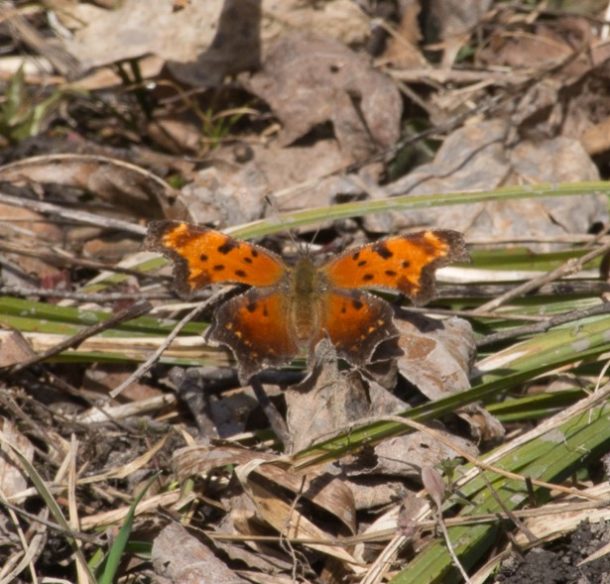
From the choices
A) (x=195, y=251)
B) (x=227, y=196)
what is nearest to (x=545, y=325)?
(x=195, y=251)

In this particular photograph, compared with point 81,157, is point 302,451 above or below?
below

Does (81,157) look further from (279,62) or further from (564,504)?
(564,504)

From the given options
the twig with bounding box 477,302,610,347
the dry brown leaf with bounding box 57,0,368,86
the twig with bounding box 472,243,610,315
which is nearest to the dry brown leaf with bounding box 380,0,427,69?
the dry brown leaf with bounding box 57,0,368,86

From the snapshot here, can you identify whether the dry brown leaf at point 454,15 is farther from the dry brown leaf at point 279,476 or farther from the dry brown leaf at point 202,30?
the dry brown leaf at point 279,476

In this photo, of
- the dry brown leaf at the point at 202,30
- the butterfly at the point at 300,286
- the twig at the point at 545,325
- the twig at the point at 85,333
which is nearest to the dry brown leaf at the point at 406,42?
the dry brown leaf at the point at 202,30

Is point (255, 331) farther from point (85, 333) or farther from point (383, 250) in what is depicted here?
point (85, 333)

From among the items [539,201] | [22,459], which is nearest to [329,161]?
[539,201]

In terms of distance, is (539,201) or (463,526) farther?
(539,201)

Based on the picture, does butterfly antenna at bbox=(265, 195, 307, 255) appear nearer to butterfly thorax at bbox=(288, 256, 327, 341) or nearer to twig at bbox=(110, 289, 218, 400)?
butterfly thorax at bbox=(288, 256, 327, 341)
